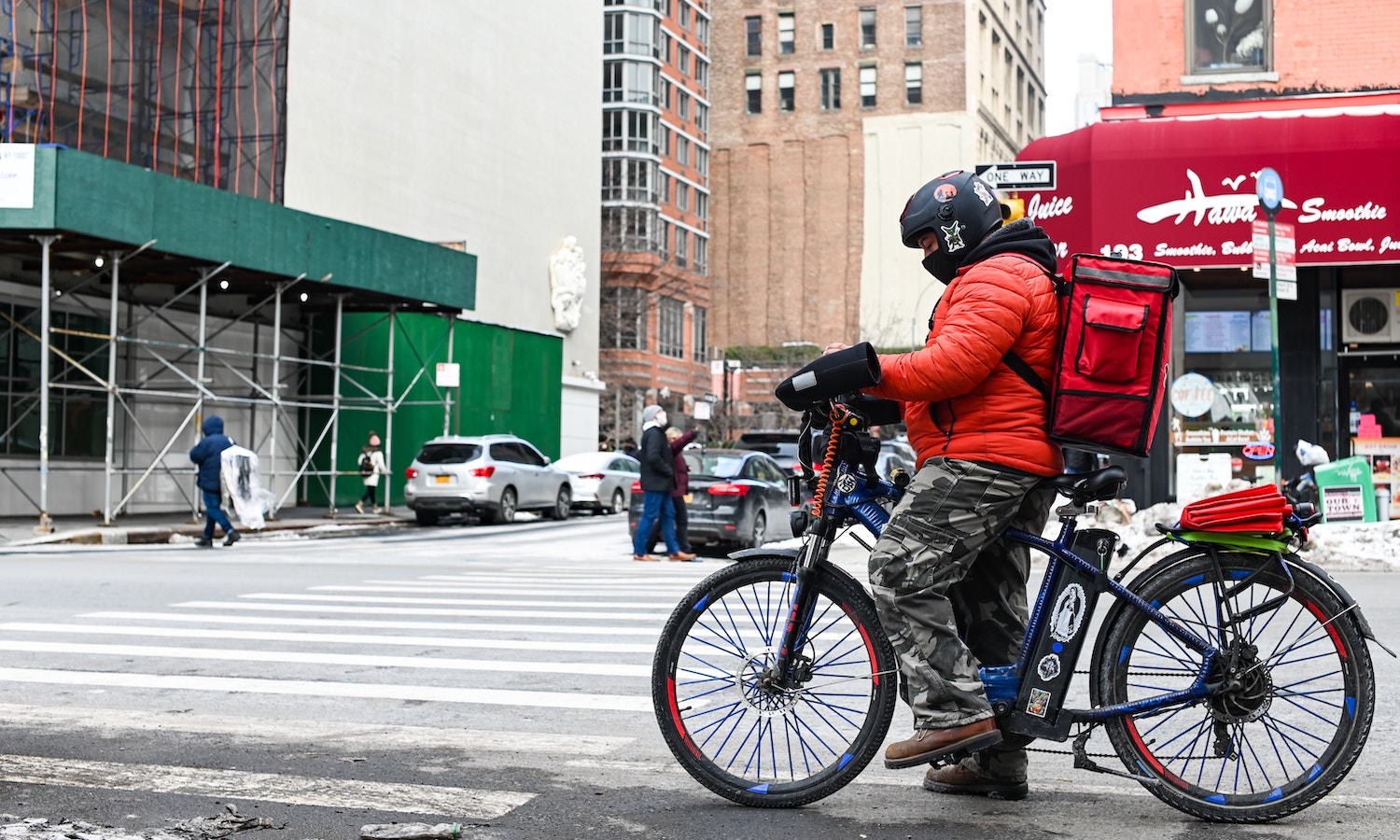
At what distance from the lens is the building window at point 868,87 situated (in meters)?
90.2

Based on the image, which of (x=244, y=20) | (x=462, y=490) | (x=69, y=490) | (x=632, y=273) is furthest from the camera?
(x=632, y=273)

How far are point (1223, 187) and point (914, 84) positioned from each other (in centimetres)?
7265

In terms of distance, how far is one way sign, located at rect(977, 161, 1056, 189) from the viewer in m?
13.5

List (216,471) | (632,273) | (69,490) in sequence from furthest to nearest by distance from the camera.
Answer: (632,273)
(69,490)
(216,471)

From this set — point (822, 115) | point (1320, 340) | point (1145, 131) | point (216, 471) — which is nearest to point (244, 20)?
point (216, 471)

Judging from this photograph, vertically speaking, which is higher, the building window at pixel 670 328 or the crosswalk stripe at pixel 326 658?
the building window at pixel 670 328

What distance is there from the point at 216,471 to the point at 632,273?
183 ft

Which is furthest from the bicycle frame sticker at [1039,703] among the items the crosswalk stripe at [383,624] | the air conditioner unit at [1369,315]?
the air conditioner unit at [1369,315]

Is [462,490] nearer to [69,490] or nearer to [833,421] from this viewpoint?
[69,490]

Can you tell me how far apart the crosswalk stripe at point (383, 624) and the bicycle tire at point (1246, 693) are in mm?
5559

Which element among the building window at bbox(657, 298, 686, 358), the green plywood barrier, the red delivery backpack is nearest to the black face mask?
the red delivery backpack

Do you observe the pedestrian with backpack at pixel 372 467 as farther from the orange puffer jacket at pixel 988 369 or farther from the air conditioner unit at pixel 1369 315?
the orange puffer jacket at pixel 988 369

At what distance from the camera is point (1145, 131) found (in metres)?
19.0

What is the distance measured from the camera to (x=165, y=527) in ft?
78.7
